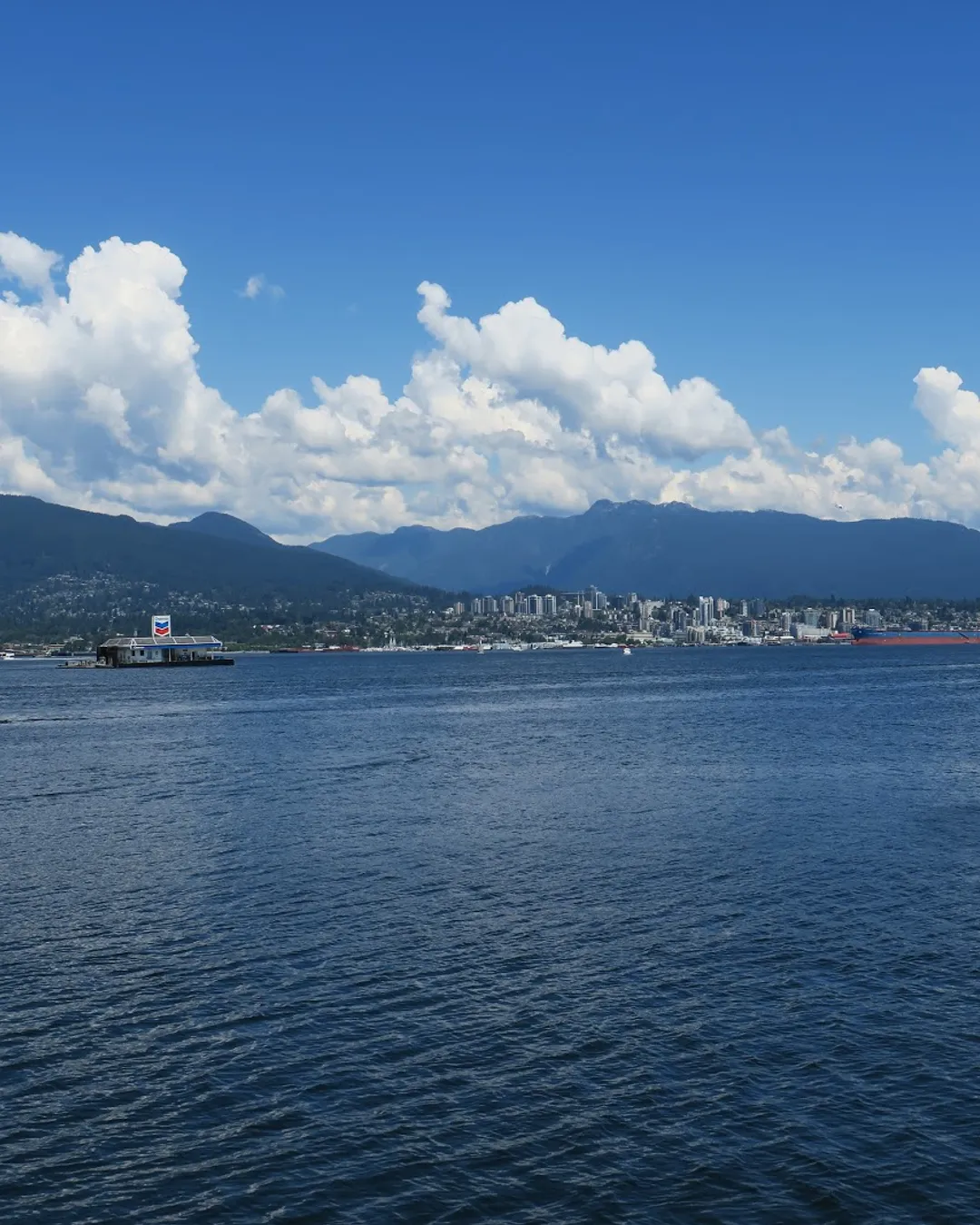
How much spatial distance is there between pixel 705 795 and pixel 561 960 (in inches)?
1184

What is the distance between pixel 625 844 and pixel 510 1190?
2741cm

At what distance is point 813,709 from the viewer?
121m

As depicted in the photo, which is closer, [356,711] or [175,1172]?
[175,1172]

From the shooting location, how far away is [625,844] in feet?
152

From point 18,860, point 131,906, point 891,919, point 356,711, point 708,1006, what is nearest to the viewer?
point 708,1006

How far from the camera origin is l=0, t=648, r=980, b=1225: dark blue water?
64.6ft

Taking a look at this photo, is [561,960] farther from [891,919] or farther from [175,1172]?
[175,1172]

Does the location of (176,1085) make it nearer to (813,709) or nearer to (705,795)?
(705,795)

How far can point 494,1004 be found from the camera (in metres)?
27.7

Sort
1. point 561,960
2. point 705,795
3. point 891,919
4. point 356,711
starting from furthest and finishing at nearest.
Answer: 1. point 356,711
2. point 705,795
3. point 891,919
4. point 561,960

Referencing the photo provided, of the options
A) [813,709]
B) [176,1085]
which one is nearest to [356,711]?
[813,709]


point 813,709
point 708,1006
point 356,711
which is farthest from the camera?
point 356,711

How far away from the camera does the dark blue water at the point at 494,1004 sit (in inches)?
776

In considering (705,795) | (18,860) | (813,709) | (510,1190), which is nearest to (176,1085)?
(510,1190)
